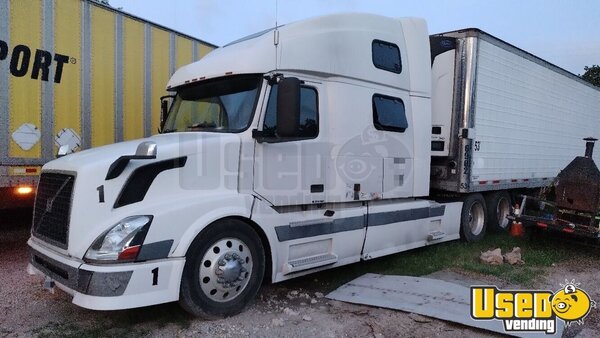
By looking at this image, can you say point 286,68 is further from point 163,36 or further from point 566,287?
point 566,287

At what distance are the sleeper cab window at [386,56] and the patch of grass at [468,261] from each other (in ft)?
8.78

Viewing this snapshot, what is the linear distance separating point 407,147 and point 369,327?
9.28ft

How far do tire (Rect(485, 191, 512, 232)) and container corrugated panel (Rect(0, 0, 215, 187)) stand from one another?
615 cm

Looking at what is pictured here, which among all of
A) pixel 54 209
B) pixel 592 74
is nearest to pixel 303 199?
pixel 54 209

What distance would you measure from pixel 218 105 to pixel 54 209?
1835 millimetres

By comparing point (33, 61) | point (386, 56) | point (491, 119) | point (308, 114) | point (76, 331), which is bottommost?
point (76, 331)

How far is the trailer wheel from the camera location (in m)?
7.54

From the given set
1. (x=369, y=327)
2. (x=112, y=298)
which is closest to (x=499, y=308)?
(x=369, y=327)

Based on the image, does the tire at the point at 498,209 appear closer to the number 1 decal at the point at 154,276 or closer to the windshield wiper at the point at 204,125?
the windshield wiper at the point at 204,125

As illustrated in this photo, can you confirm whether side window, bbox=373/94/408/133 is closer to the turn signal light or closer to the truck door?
the truck door

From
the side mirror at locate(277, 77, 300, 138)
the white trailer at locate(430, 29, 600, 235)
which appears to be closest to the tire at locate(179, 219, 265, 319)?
the side mirror at locate(277, 77, 300, 138)

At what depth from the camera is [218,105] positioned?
4.69 metres

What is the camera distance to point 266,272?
4531 mm

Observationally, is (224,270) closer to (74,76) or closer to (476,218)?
(74,76)
